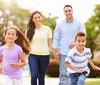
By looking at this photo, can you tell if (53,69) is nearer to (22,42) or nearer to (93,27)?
(22,42)

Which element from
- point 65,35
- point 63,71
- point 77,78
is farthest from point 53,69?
point 77,78

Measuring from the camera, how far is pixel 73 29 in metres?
8.91

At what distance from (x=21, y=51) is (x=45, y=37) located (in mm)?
2240

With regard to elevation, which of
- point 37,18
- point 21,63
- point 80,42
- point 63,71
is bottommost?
point 63,71

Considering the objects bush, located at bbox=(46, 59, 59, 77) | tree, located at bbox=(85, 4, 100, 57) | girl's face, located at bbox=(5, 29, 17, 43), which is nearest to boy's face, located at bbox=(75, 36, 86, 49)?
girl's face, located at bbox=(5, 29, 17, 43)

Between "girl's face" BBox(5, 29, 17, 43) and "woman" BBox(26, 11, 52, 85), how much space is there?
6.60 ft

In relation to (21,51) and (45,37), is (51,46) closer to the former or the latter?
(45,37)

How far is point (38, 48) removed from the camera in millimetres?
9234

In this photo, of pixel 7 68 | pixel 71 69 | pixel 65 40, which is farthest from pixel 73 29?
pixel 7 68

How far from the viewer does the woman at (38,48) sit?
920cm

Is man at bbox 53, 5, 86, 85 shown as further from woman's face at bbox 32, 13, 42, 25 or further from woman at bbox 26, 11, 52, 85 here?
woman's face at bbox 32, 13, 42, 25

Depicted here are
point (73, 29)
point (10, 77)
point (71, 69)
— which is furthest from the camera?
point (73, 29)

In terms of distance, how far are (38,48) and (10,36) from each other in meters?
2.24

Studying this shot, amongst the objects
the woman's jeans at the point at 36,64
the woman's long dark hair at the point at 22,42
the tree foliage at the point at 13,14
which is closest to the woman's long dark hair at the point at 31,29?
the woman's jeans at the point at 36,64
